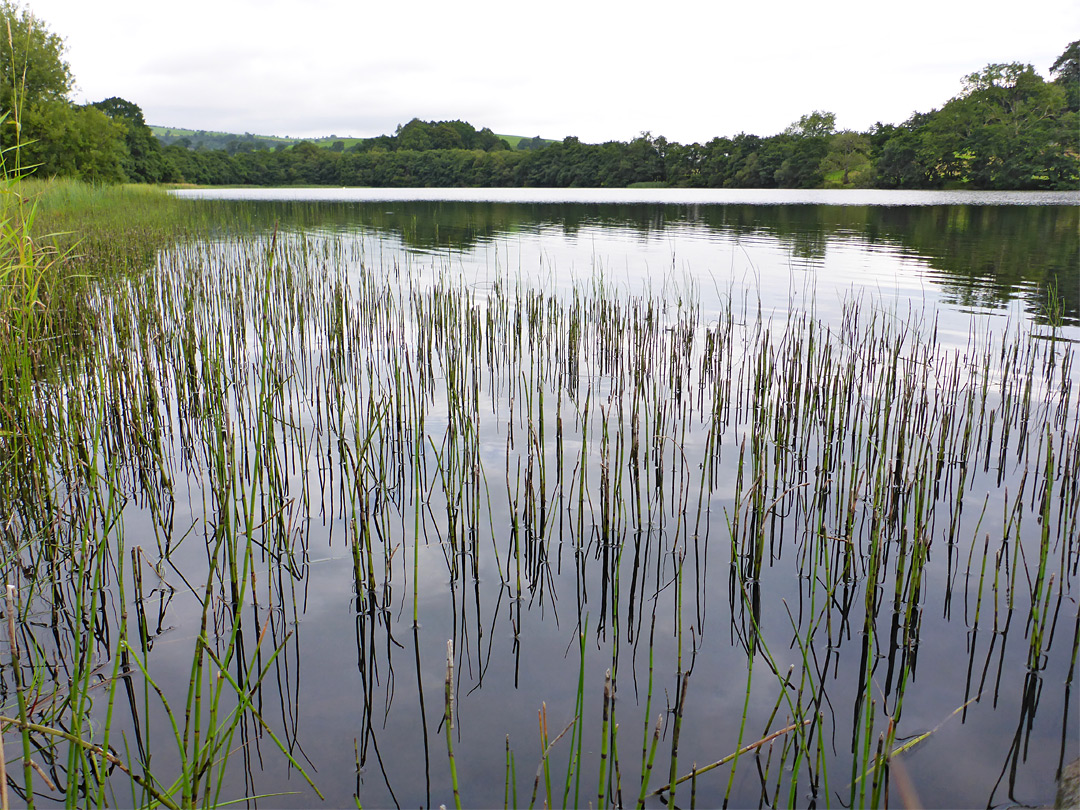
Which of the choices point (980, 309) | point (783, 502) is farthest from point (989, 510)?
point (980, 309)

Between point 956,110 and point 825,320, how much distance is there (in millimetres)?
56183

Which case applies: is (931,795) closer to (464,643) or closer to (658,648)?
(658,648)

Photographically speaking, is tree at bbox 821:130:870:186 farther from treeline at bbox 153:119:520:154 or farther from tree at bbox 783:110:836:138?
treeline at bbox 153:119:520:154

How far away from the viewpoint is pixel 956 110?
5144 cm

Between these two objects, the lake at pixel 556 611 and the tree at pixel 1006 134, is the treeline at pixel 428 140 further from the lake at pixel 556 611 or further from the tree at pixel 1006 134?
the lake at pixel 556 611

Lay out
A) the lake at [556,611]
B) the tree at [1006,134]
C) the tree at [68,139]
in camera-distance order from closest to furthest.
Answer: the lake at [556,611] < the tree at [68,139] < the tree at [1006,134]

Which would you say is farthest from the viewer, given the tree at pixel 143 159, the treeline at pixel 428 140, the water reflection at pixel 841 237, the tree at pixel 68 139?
the treeline at pixel 428 140

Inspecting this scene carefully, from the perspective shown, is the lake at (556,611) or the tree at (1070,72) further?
the tree at (1070,72)

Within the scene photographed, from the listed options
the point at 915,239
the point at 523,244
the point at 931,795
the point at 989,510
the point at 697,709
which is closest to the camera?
the point at 931,795

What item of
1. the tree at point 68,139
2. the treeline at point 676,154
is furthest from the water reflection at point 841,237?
the treeline at point 676,154

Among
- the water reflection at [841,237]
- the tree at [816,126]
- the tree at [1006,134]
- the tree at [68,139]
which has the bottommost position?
the water reflection at [841,237]

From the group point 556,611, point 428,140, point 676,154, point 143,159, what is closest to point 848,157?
point 676,154

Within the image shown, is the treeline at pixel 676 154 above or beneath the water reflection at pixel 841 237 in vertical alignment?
above

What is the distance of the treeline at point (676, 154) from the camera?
107 ft
